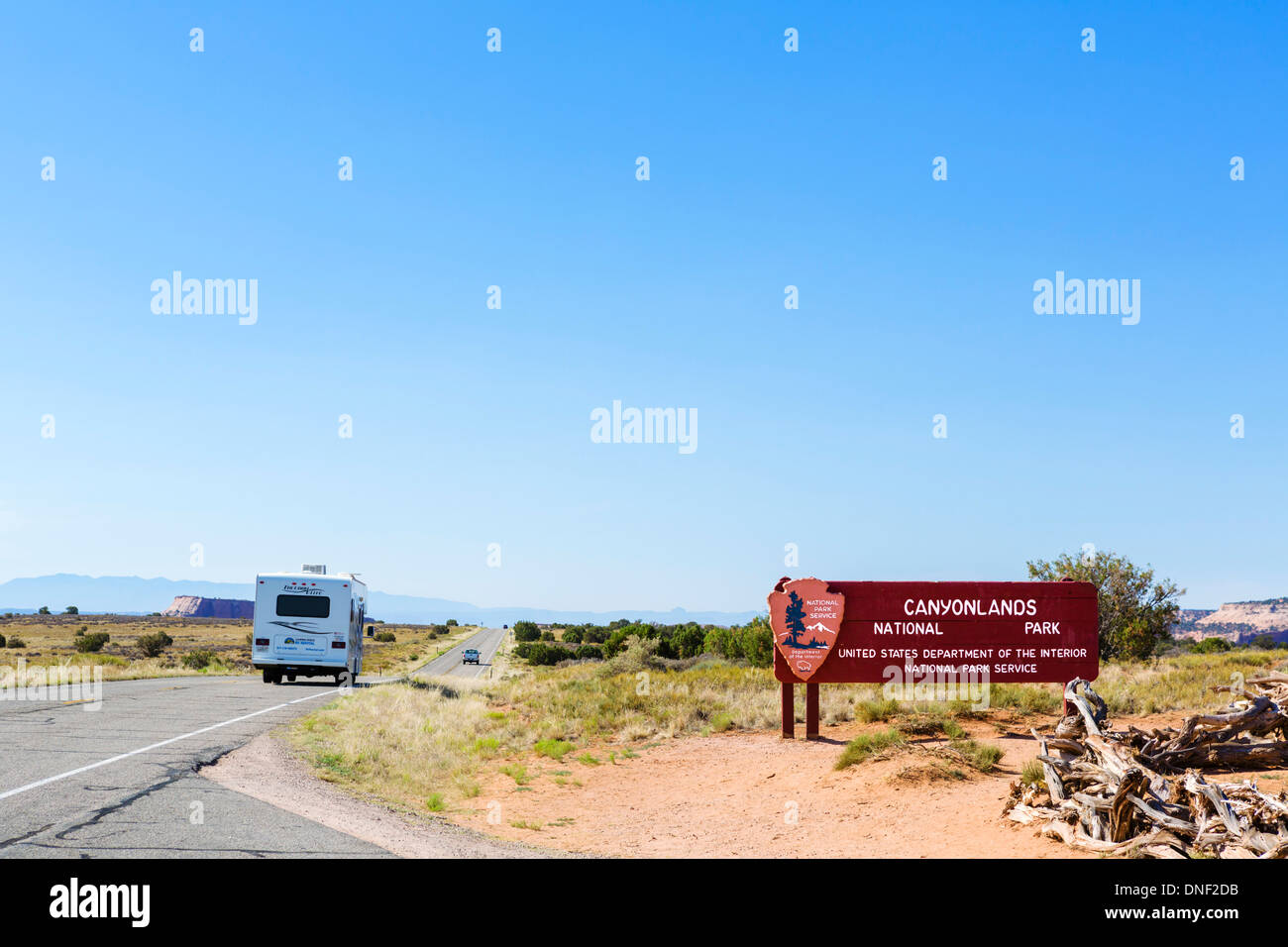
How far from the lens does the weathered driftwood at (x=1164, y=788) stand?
7.82m

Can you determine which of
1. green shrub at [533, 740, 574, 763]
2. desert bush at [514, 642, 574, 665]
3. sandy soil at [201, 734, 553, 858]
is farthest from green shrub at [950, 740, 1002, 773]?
desert bush at [514, 642, 574, 665]

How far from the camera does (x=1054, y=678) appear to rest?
16.7 meters

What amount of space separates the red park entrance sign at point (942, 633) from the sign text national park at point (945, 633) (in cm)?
2

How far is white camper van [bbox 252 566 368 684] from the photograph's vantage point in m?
28.7

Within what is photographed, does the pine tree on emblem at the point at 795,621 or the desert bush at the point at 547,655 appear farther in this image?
the desert bush at the point at 547,655

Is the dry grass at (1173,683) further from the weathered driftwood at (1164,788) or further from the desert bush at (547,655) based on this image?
the desert bush at (547,655)

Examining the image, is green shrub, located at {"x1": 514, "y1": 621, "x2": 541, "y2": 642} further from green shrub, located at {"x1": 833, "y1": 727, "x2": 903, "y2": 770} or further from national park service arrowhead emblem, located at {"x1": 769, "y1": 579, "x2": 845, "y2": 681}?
green shrub, located at {"x1": 833, "y1": 727, "x2": 903, "y2": 770}

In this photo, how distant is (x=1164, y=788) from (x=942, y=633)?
8288 millimetres

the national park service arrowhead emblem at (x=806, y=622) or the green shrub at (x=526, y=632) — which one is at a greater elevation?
the national park service arrowhead emblem at (x=806, y=622)

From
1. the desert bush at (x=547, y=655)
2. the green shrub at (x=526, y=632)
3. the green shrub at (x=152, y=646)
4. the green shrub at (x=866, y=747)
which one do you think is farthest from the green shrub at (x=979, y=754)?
the green shrub at (x=526, y=632)
